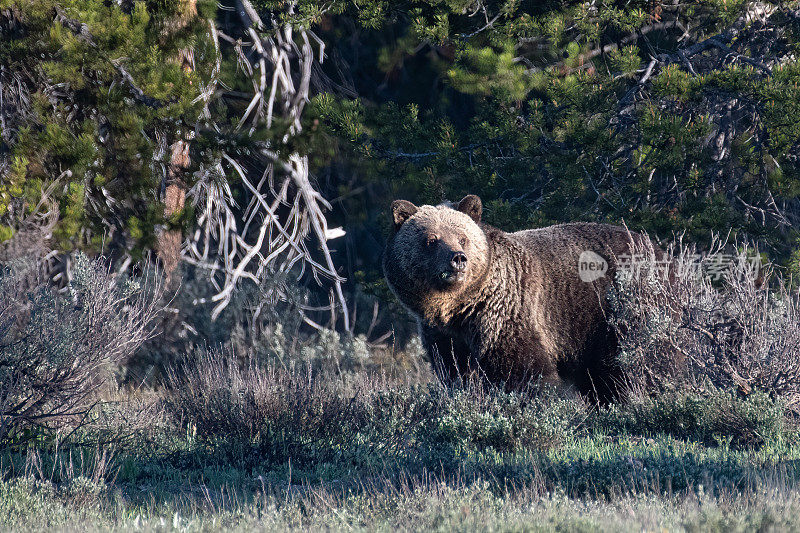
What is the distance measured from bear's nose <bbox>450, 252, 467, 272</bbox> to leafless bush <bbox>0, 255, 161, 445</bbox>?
108 inches

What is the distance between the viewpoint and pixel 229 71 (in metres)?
11.0

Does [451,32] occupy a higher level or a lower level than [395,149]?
higher

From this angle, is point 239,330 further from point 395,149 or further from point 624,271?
point 624,271

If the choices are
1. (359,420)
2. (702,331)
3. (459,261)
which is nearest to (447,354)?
(359,420)

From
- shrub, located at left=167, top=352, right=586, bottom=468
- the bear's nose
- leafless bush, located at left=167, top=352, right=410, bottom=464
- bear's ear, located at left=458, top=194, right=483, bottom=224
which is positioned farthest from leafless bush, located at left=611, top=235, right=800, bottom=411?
leafless bush, located at left=167, top=352, right=410, bottom=464

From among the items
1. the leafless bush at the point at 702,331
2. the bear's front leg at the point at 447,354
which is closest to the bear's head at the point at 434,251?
the bear's front leg at the point at 447,354

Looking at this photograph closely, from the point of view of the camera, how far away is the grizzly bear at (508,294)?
21.7ft

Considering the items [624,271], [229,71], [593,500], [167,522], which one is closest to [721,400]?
[624,271]

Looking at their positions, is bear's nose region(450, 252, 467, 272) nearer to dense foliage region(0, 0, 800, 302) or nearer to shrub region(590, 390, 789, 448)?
shrub region(590, 390, 789, 448)

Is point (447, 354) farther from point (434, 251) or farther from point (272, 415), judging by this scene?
point (272, 415)

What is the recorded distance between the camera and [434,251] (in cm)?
652

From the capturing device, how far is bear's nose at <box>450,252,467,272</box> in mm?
6117

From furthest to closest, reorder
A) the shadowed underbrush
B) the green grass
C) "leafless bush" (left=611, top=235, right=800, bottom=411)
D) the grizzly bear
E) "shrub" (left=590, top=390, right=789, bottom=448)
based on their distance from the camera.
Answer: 1. the grizzly bear
2. "leafless bush" (left=611, top=235, right=800, bottom=411)
3. "shrub" (left=590, top=390, right=789, bottom=448)
4. the shadowed underbrush
5. the green grass

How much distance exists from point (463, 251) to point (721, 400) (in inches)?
89.0
